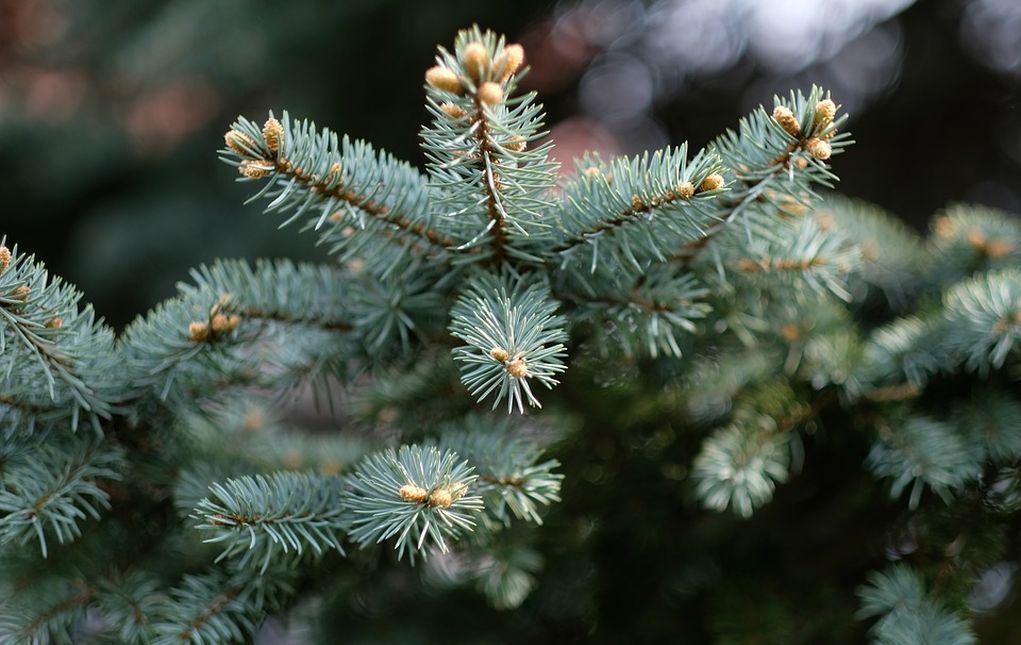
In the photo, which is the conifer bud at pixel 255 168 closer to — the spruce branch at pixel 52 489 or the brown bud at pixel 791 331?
the spruce branch at pixel 52 489

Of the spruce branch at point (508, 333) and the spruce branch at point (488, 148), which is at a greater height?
the spruce branch at point (488, 148)

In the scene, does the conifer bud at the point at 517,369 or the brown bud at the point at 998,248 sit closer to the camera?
the conifer bud at the point at 517,369

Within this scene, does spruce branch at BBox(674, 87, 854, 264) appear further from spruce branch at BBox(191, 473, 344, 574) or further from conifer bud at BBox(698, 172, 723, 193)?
spruce branch at BBox(191, 473, 344, 574)

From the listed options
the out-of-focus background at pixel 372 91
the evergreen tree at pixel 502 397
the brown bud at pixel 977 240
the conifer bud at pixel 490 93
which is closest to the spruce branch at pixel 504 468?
the evergreen tree at pixel 502 397

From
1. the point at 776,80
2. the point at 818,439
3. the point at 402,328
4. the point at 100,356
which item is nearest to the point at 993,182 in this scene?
the point at 776,80

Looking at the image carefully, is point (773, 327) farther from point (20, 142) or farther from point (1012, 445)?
point (20, 142)

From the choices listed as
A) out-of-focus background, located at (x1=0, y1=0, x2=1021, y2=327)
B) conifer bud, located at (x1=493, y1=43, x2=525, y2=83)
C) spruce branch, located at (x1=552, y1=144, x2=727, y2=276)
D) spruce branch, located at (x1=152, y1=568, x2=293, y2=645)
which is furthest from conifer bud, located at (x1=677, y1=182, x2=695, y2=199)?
out-of-focus background, located at (x1=0, y1=0, x2=1021, y2=327)

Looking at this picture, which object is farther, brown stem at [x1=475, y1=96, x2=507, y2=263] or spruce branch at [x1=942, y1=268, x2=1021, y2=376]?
spruce branch at [x1=942, y1=268, x2=1021, y2=376]
